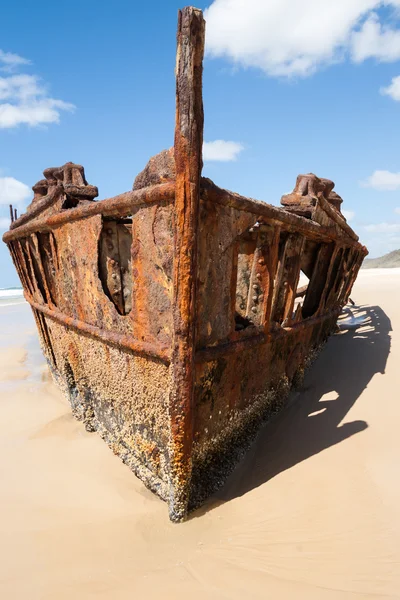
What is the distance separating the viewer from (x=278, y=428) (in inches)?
155

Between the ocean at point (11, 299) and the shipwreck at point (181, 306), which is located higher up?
the shipwreck at point (181, 306)

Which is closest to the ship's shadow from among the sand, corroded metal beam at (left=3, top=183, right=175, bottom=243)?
the sand

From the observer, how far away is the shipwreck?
2.43 m

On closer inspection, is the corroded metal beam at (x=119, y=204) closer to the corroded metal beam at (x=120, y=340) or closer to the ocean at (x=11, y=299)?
the corroded metal beam at (x=120, y=340)

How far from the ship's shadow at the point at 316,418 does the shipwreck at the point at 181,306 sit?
0.17m

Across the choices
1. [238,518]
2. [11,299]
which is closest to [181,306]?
[238,518]

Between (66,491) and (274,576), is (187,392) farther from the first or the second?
(66,491)

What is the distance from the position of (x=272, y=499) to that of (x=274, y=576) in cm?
72

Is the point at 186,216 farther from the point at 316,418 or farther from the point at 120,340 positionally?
the point at 316,418

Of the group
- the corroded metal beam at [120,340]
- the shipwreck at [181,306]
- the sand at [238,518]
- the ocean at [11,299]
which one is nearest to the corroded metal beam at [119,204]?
the shipwreck at [181,306]

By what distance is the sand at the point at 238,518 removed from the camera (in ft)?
7.27

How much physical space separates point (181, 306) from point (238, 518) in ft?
5.15

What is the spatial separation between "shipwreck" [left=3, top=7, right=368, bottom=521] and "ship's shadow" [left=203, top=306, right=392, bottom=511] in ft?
0.55

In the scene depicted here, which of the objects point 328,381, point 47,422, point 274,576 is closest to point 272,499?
point 274,576
